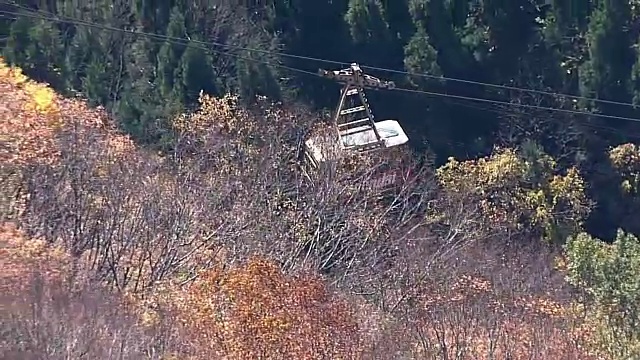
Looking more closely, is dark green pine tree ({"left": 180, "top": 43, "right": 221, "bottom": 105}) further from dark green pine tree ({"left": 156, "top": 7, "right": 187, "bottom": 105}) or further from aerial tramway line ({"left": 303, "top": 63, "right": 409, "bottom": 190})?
aerial tramway line ({"left": 303, "top": 63, "right": 409, "bottom": 190})

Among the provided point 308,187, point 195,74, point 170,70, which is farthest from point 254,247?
point 170,70

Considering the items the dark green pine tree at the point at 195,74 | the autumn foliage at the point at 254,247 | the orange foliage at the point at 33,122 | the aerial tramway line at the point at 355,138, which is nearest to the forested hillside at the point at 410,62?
the dark green pine tree at the point at 195,74

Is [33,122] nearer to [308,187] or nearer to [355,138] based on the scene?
[355,138]

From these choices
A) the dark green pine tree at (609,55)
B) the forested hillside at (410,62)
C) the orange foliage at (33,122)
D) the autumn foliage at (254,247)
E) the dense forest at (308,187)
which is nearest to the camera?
the autumn foliage at (254,247)

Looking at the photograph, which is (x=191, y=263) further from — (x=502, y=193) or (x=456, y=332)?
(x=502, y=193)

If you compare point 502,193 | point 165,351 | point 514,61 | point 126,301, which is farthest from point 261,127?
point 165,351

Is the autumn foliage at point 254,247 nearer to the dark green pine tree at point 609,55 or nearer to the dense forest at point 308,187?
the dense forest at point 308,187

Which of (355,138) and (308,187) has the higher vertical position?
(355,138)
